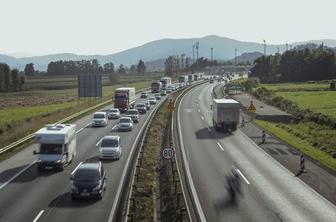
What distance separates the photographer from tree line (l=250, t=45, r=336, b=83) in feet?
505

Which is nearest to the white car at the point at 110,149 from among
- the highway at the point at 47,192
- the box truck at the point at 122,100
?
the highway at the point at 47,192

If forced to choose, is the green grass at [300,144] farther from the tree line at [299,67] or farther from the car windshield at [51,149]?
the tree line at [299,67]

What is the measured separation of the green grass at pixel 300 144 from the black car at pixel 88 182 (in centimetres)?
1588

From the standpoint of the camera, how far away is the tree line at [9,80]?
15588 cm

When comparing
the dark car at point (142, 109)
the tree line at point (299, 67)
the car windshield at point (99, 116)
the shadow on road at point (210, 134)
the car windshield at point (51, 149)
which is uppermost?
the tree line at point (299, 67)

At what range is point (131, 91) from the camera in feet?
270

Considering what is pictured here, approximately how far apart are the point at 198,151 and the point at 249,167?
752 cm

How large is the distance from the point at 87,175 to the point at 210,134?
27.6m

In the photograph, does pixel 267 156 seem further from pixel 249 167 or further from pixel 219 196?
pixel 219 196

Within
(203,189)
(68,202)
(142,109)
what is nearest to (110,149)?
(203,189)

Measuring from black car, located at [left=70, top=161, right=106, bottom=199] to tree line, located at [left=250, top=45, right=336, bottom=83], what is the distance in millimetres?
138356

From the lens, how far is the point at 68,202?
2473cm

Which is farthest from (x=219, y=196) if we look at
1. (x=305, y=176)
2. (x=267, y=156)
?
(x=267, y=156)

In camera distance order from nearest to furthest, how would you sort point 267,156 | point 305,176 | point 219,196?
point 219,196 → point 305,176 → point 267,156
